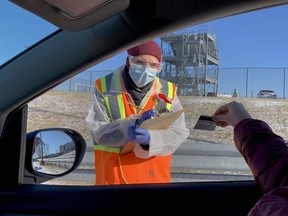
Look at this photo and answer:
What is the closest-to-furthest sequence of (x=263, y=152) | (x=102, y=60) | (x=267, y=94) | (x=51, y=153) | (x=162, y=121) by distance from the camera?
(x=263, y=152), (x=102, y=60), (x=51, y=153), (x=162, y=121), (x=267, y=94)

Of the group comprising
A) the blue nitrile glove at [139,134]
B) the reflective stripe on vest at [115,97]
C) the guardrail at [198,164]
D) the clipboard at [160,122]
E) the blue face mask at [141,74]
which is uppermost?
the blue face mask at [141,74]

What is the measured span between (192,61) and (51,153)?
888mm

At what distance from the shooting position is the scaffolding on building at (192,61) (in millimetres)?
1859

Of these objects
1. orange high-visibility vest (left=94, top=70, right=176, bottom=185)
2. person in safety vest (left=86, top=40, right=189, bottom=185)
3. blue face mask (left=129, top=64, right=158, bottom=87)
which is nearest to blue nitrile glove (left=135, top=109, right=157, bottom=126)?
person in safety vest (left=86, top=40, right=189, bottom=185)

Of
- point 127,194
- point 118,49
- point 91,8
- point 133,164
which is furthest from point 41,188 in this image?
point 91,8

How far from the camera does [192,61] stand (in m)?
2.13

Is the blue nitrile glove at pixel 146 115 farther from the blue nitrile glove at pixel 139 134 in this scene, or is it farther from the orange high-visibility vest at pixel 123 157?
the orange high-visibility vest at pixel 123 157

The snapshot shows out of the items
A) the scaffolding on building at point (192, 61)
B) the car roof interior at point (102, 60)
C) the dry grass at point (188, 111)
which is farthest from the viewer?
the dry grass at point (188, 111)

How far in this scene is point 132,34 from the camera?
1609mm

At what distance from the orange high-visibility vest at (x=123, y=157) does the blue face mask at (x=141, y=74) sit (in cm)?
6

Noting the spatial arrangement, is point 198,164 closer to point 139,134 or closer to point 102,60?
point 139,134

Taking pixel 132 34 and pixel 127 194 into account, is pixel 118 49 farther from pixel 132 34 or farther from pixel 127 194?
pixel 127 194

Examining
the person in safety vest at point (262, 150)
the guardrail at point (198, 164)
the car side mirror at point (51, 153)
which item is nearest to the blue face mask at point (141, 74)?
the guardrail at point (198, 164)

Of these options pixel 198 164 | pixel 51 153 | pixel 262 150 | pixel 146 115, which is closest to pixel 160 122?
pixel 146 115
